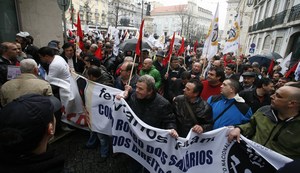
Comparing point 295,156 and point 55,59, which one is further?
point 55,59

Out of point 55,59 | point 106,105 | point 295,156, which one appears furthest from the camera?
point 55,59

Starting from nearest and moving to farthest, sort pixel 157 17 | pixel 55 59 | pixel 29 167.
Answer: pixel 29 167 → pixel 55 59 → pixel 157 17

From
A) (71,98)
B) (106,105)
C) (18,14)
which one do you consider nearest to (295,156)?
(106,105)

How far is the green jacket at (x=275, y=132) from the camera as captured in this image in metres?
1.93

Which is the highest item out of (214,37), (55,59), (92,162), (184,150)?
(214,37)

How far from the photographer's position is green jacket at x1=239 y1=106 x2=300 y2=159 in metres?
1.93

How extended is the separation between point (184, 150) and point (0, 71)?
350 centimetres

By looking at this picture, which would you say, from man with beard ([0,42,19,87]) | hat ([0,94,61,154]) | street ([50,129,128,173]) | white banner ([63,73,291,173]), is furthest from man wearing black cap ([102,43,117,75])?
hat ([0,94,61,154])

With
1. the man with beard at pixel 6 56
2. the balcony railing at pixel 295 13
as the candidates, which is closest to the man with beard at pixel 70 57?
the man with beard at pixel 6 56

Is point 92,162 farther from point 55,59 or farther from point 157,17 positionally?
point 157,17

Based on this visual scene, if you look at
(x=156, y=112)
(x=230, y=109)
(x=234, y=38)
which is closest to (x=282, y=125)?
(x=230, y=109)

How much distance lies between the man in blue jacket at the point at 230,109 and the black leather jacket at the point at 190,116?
190 mm

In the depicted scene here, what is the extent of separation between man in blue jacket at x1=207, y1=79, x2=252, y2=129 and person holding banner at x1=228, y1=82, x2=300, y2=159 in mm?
409

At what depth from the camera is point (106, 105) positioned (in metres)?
3.18
